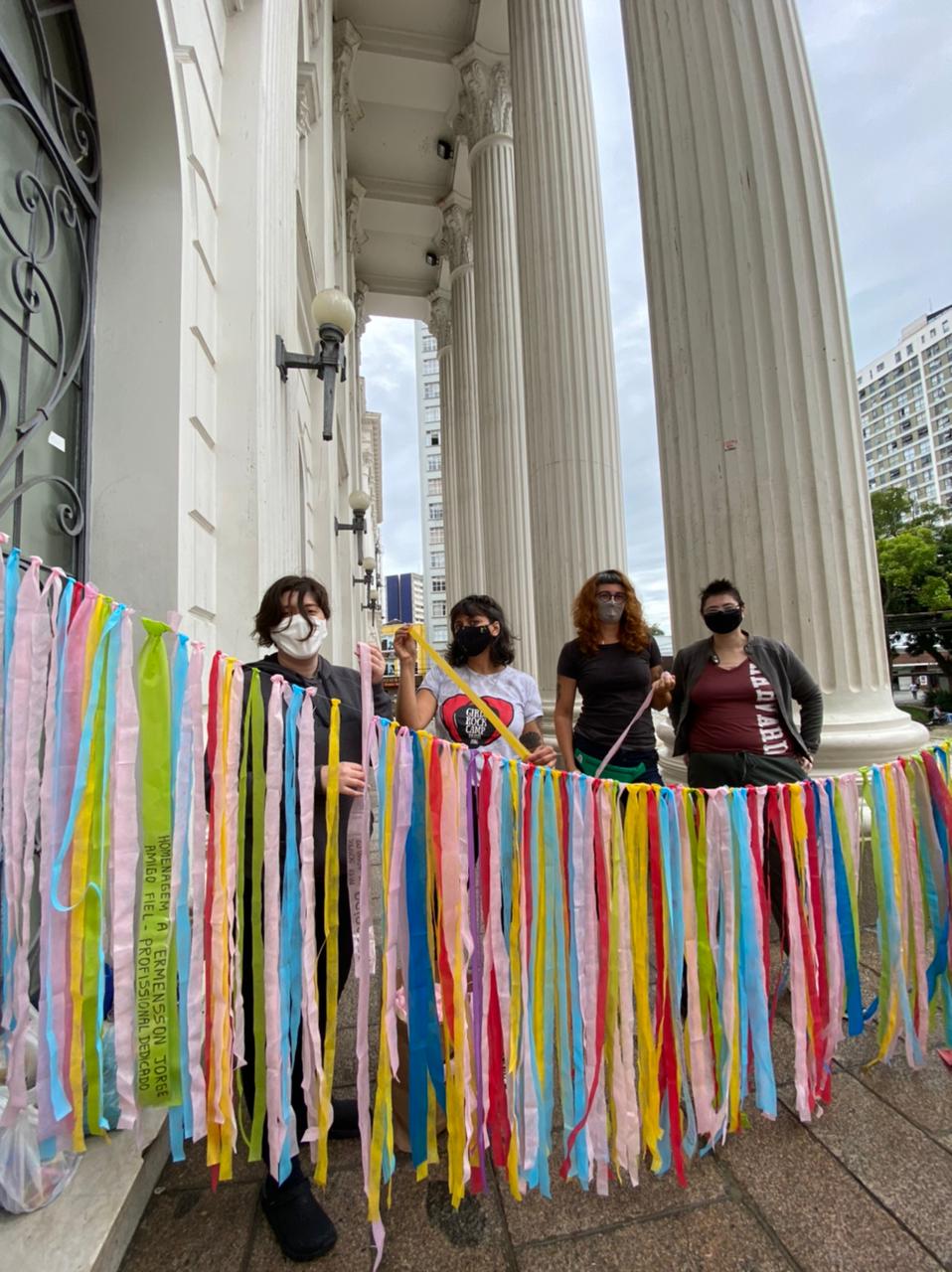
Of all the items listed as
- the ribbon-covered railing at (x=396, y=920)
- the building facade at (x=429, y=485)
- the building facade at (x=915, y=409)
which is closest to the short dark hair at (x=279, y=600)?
the ribbon-covered railing at (x=396, y=920)

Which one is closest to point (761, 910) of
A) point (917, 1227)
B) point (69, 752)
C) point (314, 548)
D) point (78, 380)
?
point (917, 1227)

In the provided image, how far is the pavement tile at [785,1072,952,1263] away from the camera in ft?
4.94

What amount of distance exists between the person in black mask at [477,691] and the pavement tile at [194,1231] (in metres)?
1.44

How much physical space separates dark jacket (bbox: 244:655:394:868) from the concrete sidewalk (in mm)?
948

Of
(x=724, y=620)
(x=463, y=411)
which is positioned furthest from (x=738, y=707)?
(x=463, y=411)

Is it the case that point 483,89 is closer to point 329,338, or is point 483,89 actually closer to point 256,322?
point 329,338

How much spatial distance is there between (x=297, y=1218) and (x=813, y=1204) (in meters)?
1.34

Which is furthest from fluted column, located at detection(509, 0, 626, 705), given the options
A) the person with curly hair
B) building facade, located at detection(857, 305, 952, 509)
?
building facade, located at detection(857, 305, 952, 509)

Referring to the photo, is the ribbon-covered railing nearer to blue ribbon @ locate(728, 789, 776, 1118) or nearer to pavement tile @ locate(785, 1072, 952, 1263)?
blue ribbon @ locate(728, 789, 776, 1118)

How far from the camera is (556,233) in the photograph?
22.1 ft

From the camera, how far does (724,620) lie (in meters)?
2.61

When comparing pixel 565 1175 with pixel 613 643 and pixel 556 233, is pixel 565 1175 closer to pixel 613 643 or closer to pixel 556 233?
pixel 613 643

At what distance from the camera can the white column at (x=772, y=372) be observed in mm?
3400

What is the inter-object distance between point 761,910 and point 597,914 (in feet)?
1.65
